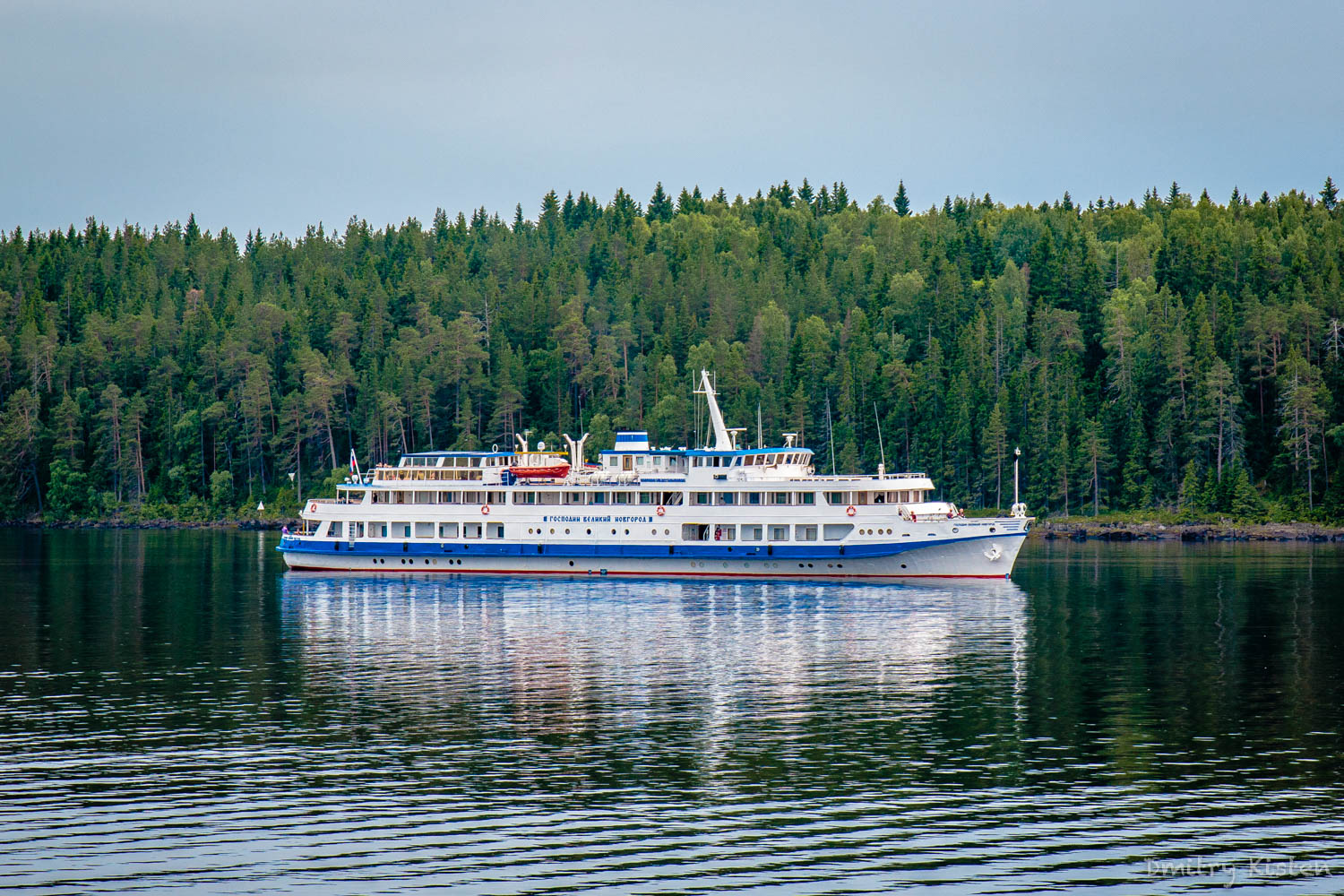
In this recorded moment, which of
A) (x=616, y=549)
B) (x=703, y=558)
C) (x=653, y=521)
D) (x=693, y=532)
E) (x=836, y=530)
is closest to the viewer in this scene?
(x=836, y=530)

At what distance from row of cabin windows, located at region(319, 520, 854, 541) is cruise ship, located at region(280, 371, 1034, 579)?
8 centimetres

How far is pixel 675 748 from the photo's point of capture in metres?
38.1

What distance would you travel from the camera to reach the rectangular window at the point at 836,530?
84062 mm

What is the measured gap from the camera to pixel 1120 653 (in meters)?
54.9

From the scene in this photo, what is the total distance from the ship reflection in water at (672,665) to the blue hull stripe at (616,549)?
10.1ft

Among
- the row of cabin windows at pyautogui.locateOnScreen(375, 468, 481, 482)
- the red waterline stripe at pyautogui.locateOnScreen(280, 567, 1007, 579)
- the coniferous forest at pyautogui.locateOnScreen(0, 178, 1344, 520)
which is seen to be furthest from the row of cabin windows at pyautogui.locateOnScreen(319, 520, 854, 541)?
the coniferous forest at pyautogui.locateOnScreen(0, 178, 1344, 520)

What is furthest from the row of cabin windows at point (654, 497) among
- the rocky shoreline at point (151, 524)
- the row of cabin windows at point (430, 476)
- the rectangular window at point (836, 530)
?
the rocky shoreline at point (151, 524)

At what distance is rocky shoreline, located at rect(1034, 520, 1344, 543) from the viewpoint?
436ft

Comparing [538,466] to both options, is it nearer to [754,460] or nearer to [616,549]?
[616,549]

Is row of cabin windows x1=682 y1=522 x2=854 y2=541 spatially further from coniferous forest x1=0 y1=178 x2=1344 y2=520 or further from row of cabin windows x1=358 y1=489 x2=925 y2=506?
coniferous forest x1=0 y1=178 x2=1344 y2=520

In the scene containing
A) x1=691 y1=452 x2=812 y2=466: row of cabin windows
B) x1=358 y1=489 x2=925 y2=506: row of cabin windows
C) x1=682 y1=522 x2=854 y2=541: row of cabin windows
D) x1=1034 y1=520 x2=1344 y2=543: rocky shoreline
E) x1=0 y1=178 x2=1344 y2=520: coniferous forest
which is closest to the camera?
x1=358 y1=489 x2=925 y2=506: row of cabin windows

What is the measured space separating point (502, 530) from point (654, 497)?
9.76m

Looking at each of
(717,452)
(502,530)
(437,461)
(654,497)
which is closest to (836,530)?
(717,452)

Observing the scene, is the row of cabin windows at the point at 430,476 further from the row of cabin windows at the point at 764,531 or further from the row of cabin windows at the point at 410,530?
the row of cabin windows at the point at 764,531
